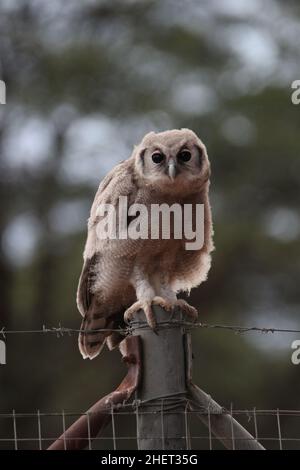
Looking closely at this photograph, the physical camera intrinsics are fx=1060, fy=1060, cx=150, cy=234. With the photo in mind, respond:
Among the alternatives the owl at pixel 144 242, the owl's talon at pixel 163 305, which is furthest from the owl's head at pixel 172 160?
the owl's talon at pixel 163 305

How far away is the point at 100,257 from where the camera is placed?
12.1 ft

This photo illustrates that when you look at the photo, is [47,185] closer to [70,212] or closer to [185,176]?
[70,212]

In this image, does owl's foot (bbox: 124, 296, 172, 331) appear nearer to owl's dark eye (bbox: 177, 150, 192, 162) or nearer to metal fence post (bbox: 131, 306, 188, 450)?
metal fence post (bbox: 131, 306, 188, 450)

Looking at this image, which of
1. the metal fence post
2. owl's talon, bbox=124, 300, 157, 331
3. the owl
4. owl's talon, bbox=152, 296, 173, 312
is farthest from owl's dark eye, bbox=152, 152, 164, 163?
the metal fence post

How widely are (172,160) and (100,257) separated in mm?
431

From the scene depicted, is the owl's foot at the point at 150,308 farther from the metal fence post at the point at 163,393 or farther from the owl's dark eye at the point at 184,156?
the owl's dark eye at the point at 184,156

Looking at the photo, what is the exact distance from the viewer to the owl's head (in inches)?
139

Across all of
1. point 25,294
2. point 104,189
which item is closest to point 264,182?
point 25,294

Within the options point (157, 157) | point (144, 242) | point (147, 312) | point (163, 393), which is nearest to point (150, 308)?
point (147, 312)

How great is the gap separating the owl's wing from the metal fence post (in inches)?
38.4

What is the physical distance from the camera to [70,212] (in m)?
9.23

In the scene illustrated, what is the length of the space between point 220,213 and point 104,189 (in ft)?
18.4

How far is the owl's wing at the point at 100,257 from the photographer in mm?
3582

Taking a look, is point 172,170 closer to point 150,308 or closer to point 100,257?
point 100,257
